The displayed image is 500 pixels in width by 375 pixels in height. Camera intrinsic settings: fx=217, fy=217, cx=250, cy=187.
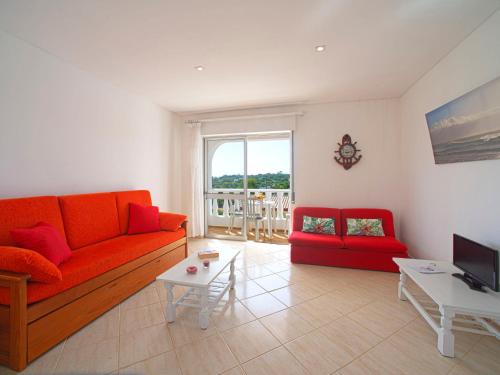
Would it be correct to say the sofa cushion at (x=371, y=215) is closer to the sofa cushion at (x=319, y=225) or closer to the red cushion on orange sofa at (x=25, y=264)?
the sofa cushion at (x=319, y=225)

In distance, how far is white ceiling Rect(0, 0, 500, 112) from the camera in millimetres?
1689

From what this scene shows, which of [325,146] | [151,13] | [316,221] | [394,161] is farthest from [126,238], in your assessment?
[394,161]

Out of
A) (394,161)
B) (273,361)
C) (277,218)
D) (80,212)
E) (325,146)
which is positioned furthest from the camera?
(277,218)

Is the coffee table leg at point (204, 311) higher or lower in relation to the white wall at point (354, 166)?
lower

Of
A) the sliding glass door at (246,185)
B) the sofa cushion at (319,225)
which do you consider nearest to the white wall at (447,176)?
the sofa cushion at (319,225)

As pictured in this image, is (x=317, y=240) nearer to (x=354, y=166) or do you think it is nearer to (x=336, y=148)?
(x=354, y=166)

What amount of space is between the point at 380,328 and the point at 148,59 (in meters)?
3.46

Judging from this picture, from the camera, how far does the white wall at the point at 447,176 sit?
1814 millimetres

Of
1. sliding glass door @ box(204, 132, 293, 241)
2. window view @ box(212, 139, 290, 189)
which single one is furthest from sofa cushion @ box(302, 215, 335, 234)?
window view @ box(212, 139, 290, 189)

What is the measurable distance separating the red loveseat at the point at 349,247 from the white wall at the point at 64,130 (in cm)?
276

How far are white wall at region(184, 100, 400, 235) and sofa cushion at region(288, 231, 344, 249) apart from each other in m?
0.81

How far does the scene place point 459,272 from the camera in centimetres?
196

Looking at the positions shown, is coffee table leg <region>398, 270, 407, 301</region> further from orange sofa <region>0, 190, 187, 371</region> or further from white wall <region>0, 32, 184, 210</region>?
white wall <region>0, 32, 184, 210</region>

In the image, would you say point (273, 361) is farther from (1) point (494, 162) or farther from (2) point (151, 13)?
(2) point (151, 13)
